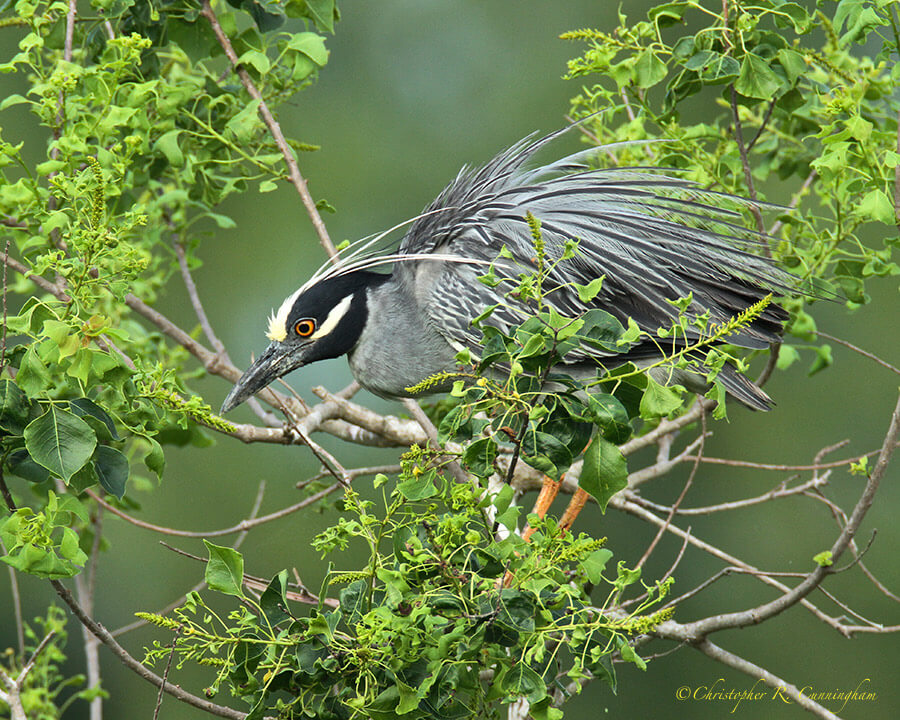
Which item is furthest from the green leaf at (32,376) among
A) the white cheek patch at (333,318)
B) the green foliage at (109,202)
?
the white cheek patch at (333,318)

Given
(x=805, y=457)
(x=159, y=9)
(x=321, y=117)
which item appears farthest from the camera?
(x=321, y=117)

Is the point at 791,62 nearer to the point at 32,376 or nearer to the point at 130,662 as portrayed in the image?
the point at 32,376

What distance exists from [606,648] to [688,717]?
5.41 metres

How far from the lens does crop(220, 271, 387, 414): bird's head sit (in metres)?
2.82

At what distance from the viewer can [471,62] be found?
7.86m

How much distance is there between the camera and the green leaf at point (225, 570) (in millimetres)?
1479

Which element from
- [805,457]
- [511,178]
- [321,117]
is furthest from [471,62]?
[511,178]

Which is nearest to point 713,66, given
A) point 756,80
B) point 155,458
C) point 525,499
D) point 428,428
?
point 756,80

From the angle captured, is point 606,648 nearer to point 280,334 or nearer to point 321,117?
point 280,334

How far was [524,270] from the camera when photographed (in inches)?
Answer: 99.4

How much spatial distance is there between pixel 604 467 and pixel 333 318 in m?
1.54

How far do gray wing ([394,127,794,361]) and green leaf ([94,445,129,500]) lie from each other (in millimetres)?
1042

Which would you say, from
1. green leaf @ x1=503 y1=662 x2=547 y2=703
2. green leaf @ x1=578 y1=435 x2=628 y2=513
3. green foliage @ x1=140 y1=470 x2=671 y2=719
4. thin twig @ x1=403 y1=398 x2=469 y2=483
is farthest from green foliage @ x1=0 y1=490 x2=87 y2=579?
thin twig @ x1=403 y1=398 x2=469 y2=483

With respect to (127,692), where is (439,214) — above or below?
above
